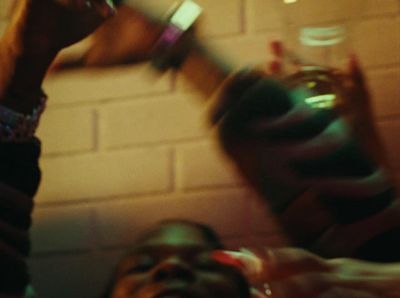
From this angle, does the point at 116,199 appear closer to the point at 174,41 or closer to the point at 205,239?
the point at 205,239

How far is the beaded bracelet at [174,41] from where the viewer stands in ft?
2.59

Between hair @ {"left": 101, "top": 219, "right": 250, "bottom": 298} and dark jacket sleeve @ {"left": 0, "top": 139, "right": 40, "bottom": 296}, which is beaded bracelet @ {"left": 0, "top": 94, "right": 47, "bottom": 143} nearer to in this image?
dark jacket sleeve @ {"left": 0, "top": 139, "right": 40, "bottom": 296}

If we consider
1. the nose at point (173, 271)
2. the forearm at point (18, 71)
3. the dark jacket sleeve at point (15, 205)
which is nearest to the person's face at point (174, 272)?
the nose at point (173, 271)

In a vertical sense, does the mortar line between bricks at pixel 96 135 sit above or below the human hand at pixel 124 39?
below

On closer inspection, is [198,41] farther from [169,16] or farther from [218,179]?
[218,179]

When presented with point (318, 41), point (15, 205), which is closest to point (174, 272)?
point (15, 205)

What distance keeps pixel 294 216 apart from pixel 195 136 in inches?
15.4

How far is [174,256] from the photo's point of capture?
2.98 ft

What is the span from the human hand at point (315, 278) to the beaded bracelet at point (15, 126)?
29 cm

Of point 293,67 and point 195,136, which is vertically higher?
point 293,67

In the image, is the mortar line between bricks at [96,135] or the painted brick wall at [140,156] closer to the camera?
the painted brick wall at [140,156]

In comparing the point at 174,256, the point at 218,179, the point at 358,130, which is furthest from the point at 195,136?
the point at 358,130

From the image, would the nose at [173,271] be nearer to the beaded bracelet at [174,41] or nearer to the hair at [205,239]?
the hair at [205,239]

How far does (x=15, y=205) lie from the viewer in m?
0.82
